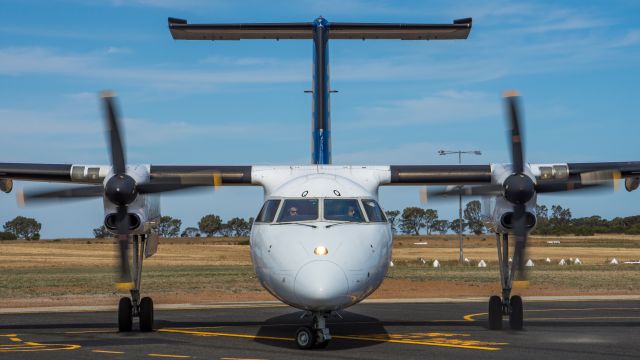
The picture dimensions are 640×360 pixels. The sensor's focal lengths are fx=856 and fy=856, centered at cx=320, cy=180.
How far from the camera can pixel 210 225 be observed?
17525 cm

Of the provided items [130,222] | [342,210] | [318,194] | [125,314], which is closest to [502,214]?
[342,210]

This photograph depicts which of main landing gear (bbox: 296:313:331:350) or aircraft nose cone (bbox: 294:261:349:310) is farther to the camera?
main landing gear (bbox: 296:313:331:350)

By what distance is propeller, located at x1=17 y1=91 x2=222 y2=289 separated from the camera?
17719 millimetres

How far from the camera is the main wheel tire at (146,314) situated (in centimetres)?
1889

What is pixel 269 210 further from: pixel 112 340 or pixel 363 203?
pixel 112 340

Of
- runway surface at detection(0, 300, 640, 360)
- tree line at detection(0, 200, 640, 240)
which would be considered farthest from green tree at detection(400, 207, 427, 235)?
runway surface at detection(0, 300, 640, 360)

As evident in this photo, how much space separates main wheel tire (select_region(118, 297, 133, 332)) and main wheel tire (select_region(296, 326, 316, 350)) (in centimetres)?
555

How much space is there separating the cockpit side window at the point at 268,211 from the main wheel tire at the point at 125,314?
4.66 metres

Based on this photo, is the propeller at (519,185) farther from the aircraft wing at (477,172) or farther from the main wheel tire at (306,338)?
the main wheel tire at (306,338)

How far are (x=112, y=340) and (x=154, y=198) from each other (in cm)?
351

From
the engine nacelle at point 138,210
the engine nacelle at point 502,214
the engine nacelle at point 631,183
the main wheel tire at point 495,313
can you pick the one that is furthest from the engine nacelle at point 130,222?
the engine nacelle at point 631,183

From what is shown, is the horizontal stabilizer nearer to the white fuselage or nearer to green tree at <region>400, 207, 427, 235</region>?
the white fuselage

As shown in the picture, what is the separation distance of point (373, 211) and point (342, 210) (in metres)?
0.77

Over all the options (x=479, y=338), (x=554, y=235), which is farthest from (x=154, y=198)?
(x=554, y=235)
